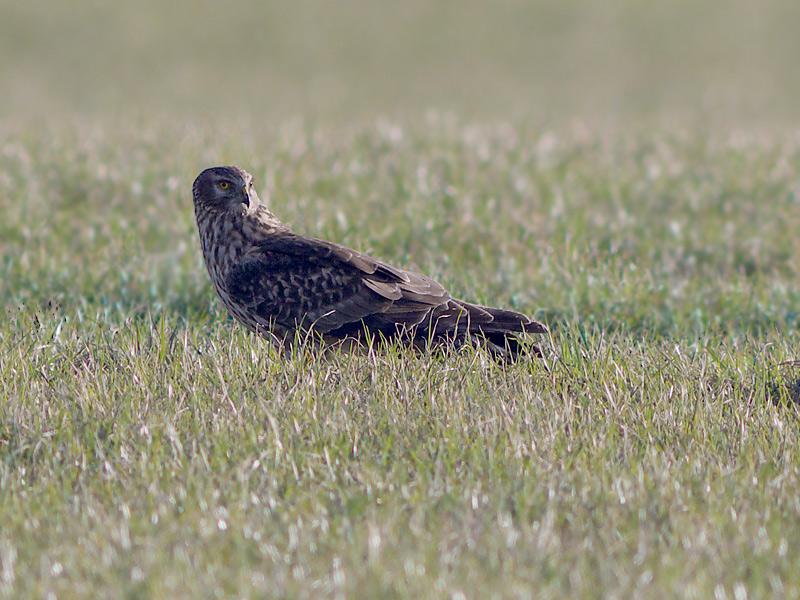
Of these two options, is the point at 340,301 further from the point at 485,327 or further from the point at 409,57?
the point at 409,57

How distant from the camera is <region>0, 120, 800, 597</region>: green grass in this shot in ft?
13.8

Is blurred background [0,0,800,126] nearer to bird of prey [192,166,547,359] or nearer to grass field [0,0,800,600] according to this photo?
grass field [0,0,800,600]

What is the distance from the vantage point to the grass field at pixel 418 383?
4.29 meters

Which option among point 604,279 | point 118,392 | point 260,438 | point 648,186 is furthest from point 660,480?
point 648,186

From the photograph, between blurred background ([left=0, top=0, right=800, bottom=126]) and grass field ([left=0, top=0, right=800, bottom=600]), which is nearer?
grass field ([left=0, top=0, right=800, bottom=600])

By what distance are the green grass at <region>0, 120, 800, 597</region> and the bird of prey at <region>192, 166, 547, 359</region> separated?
0.24 meters

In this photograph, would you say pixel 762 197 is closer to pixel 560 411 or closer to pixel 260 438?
pixel 560 411

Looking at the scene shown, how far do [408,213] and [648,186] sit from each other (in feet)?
10.4

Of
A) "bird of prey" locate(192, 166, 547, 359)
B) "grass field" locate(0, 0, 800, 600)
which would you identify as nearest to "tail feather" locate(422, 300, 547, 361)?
"bird of prey" locate(192, 166, 547, 359)

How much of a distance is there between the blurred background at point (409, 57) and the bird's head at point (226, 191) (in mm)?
20136

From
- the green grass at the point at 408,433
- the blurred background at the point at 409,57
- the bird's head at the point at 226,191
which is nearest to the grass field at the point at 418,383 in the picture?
the green grass at the point at 408,433

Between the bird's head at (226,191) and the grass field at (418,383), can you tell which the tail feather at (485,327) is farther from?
the bird's head at (226,191)

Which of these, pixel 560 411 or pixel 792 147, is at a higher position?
pixel 792 147

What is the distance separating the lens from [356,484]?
4.97 metres
